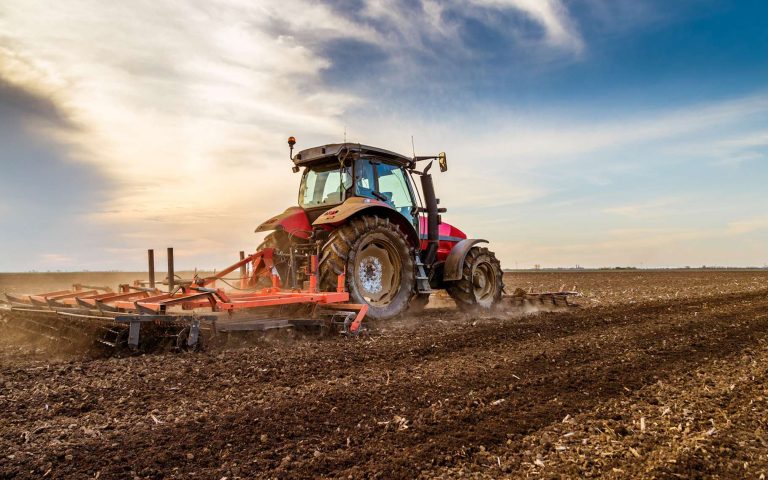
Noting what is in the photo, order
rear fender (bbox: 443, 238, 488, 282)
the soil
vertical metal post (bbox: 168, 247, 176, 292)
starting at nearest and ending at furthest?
the soil, vertical metal post (bbox: 168, 247, 176, 292), rear fender (bbox: 443, 238, 488, 282)

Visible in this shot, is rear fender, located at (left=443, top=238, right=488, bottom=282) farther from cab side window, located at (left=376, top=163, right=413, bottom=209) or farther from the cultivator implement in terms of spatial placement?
the cultivator implement

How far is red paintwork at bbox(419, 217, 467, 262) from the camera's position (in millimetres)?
9328

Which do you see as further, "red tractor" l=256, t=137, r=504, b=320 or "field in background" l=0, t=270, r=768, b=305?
"field in background" l=0, t=270, r=768, b=305

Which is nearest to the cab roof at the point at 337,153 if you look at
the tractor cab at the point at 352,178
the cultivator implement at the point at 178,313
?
the tractor cab at the point at 352,178

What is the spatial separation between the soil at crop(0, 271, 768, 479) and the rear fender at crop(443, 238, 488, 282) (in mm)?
2841

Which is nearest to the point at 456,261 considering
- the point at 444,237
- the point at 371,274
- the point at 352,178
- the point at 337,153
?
the point at 444,237

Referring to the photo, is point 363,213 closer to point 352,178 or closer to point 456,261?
point 352,178

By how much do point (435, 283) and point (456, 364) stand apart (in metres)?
4.50

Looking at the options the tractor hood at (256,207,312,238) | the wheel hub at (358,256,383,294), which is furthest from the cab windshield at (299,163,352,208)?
the wheel hub at (358,256,383,294)

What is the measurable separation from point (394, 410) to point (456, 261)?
18.2 ft

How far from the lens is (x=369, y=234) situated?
7246mm

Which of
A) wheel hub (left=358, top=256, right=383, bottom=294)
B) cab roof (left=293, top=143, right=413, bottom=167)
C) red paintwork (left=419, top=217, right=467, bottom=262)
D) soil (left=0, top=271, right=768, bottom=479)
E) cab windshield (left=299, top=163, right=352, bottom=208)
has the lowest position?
soil (left=0, top=271, right=768, bottom=479)

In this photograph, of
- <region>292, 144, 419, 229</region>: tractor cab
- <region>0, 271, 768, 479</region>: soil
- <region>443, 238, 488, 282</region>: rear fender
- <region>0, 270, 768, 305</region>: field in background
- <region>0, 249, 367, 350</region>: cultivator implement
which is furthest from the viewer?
<region>0, 270, 768, 305</region>: field in background

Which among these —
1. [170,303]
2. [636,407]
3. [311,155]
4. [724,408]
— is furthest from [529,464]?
[311,155]
